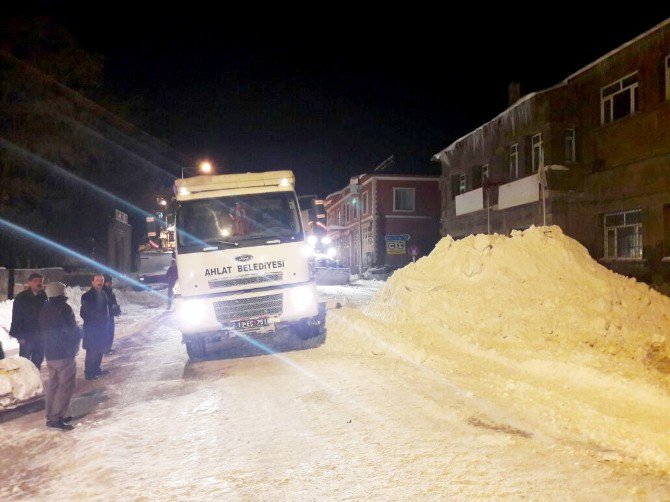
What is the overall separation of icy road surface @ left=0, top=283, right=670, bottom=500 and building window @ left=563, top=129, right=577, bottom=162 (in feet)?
56.6

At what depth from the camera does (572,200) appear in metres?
21.3

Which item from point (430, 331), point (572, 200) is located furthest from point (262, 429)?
point (572, 200)

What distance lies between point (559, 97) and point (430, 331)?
1542cm

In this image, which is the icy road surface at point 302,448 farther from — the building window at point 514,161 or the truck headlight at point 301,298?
the building window at point 514,161

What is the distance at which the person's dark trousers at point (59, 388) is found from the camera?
6.14m

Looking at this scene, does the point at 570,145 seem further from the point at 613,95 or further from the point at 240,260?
the point at 240,260

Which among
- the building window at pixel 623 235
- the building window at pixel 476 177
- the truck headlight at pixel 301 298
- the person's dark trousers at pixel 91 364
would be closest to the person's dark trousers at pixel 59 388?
the person's dark trousers at pixel 91 364

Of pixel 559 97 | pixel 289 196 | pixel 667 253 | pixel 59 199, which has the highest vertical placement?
pixel 559 97

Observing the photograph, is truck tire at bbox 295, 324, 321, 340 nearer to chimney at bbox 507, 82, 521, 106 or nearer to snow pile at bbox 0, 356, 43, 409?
snow pile at bbox 0, 356, 43, 409

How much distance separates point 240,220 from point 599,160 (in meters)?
15.2

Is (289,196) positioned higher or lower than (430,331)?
higher

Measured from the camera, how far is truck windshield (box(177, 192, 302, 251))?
932cm

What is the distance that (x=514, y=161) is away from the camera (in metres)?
25.1

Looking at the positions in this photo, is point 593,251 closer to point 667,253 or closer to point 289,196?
point 667,253
